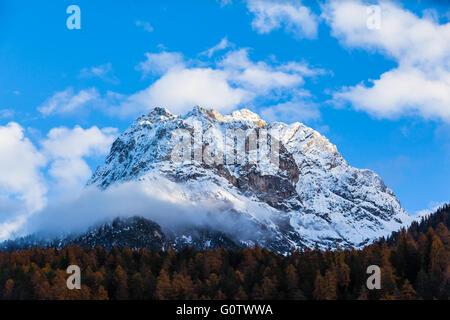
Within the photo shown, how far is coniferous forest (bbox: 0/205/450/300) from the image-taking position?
12675 centimetres

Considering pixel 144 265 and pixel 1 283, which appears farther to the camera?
pixel 144 265

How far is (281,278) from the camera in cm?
13575

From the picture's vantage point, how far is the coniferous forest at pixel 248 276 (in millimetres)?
126750

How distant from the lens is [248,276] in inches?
5492
